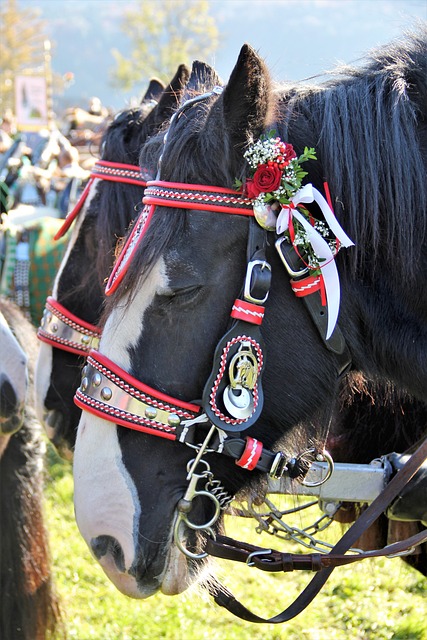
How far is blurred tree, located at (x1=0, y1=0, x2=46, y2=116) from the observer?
35.3m

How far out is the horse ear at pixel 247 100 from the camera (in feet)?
5.19

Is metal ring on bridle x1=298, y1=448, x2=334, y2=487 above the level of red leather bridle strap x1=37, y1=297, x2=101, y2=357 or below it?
above

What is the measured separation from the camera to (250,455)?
1.67m

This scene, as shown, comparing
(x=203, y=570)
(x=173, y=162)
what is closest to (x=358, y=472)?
(x=203, y=570)

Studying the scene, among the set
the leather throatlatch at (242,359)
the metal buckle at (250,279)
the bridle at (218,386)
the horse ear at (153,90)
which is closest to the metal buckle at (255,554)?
the bridle at (218,386)

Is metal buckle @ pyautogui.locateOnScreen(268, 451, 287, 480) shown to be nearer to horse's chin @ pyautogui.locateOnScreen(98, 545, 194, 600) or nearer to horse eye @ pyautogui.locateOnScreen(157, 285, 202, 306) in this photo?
horse's chin @ pyautogui.locateOnScreen(98, 545, 194, 600)

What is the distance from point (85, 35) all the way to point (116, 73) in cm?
11563

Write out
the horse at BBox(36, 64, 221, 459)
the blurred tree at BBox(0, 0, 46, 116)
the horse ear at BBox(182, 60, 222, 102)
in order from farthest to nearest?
the blurred tree at BBox(0, 0, 46, 116) → the horse at BBox(36, 64, 221, 459) → the horse ear at BBox(182, 60, 222, 102)

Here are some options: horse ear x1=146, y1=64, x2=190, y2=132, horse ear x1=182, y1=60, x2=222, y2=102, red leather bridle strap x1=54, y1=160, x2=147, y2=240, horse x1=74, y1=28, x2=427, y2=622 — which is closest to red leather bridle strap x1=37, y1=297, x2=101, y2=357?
red leather bridle strap x1=54, y1=160, x2=147, y2=240

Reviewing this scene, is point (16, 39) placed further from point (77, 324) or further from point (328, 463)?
point (328, 463)

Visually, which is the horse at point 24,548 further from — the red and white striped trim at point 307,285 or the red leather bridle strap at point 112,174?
the red and white striped trim at point 307,285

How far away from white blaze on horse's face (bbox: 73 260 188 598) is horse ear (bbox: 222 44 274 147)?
364 mm

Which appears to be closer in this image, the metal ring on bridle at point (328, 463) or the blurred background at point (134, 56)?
the metal ring on bridle at point (328, 463)

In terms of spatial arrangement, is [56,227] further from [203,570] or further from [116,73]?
[116,73]
